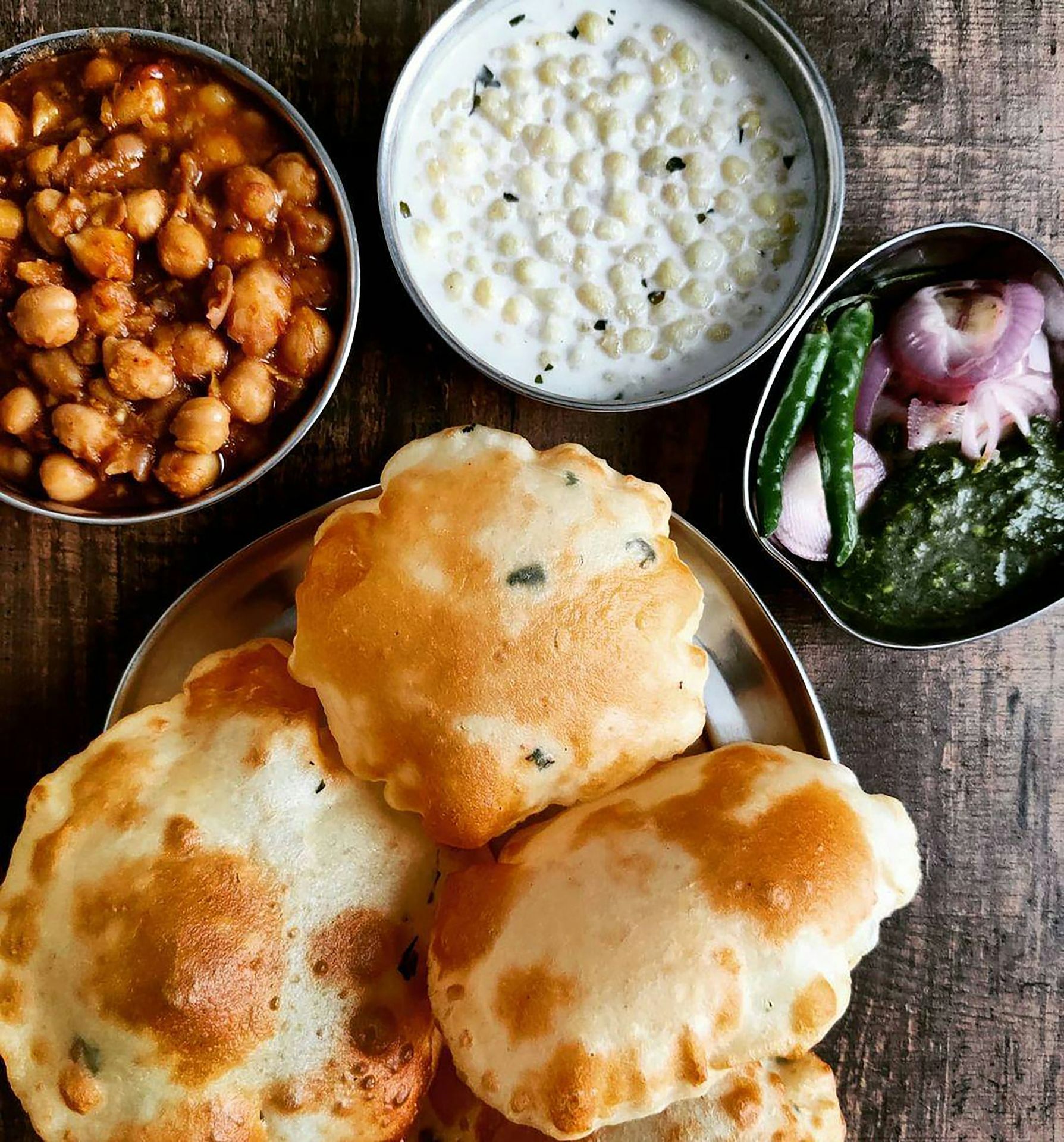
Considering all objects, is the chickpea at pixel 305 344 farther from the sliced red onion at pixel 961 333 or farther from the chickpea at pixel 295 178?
the sliced red onion at pixel 961 333

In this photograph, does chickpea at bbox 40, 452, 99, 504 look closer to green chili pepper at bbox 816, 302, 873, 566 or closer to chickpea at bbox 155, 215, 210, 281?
chickpea at bbox 155, 215, 210, 281

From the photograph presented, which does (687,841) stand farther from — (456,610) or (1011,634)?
(1011,634)

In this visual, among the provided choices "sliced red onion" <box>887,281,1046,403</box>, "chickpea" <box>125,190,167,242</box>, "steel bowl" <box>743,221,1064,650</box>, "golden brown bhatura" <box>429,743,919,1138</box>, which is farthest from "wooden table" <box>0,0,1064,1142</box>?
"golden brown bhatura" <box>429,743,919,1138</box>

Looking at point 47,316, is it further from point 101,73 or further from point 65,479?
point 101,73

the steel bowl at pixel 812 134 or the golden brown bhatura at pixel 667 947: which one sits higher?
the steel bowl at pixel 812 134

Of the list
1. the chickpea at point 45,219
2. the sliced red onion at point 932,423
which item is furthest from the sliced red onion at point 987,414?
the chickpea at point 45,219

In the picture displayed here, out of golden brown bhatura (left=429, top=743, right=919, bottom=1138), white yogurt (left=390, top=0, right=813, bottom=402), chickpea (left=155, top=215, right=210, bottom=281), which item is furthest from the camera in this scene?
white yogurt (left=390, top=0, right=813, bottom=402)
